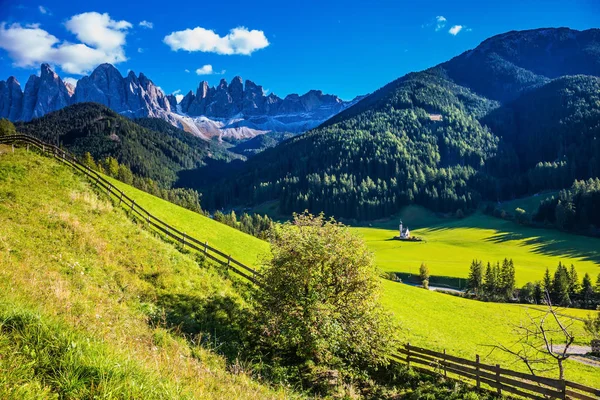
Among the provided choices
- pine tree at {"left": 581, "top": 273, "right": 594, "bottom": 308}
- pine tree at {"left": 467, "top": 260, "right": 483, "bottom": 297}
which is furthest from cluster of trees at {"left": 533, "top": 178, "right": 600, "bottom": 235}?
pine tree at {"left": 467, "top": 260, "right": 483, "bottom": 297}

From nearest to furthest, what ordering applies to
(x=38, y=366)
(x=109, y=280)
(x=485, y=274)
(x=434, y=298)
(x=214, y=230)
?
(x=38, y=366)
(x=109, y=280)
(x=214, y=230)
(x=434, y=298)
(x=485, y=274)

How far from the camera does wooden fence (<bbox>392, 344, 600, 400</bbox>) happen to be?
49.4 feet

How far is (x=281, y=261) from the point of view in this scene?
19125 millimetres

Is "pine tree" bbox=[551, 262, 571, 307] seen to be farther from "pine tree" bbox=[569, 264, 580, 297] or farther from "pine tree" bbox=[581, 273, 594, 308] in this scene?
"pine tree" bbox=[581, 273, 594, 308]

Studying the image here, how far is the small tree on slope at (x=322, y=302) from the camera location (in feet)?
55.9

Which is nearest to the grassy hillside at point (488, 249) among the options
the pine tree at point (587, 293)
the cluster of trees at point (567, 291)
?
the cluster of trees at point (567, 291)

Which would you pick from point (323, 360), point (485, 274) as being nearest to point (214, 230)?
point (323, 360)

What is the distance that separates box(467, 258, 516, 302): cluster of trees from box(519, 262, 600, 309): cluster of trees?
3.52 metres

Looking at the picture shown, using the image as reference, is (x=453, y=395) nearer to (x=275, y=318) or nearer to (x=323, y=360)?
(x=323, y=360)

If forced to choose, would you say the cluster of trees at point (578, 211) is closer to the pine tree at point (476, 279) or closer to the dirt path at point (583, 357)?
the pine tree at point (476, 279)

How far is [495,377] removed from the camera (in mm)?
17578

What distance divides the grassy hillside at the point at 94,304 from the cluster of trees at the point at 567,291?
77573 mm

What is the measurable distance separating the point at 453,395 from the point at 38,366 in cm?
1987

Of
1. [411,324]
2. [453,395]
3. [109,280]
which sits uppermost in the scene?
[109,280]
